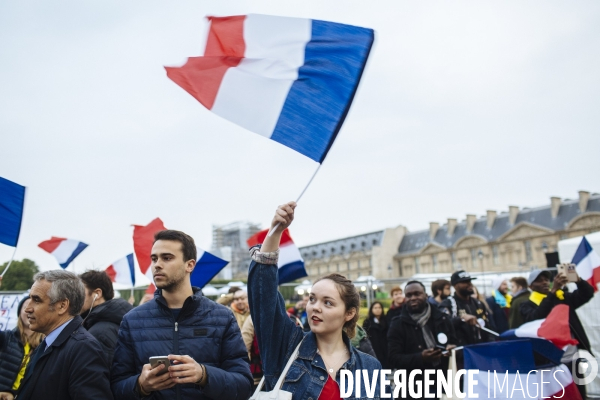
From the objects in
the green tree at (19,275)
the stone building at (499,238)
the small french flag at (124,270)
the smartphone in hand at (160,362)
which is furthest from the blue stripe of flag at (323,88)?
the stone building at (499,238)

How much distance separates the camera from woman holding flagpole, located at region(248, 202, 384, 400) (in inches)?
97.9

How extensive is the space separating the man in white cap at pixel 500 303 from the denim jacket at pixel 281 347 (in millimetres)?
6970

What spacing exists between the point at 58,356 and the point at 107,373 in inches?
11.1

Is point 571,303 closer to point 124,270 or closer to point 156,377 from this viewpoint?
point 156,377

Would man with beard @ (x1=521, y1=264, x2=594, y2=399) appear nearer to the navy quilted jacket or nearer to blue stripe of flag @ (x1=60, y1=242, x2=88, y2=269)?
the navy quilted jacket

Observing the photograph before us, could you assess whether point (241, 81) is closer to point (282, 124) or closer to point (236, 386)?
point (282, 124)

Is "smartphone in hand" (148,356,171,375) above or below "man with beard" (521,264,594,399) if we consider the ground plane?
below

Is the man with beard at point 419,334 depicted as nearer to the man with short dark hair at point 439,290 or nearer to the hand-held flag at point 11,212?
the man with short dark hair at point 439,290

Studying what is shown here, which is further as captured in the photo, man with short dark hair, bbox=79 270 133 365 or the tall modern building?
the tall modern building

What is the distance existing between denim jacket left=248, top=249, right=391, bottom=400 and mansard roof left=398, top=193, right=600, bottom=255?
225 feet

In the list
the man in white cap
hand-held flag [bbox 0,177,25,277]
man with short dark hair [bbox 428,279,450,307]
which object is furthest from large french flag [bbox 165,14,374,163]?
the man in white cap

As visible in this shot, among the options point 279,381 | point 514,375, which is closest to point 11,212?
point 279,381

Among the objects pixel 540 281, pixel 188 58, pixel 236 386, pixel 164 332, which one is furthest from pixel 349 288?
pixel 540 281

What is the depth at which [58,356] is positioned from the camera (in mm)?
2896
